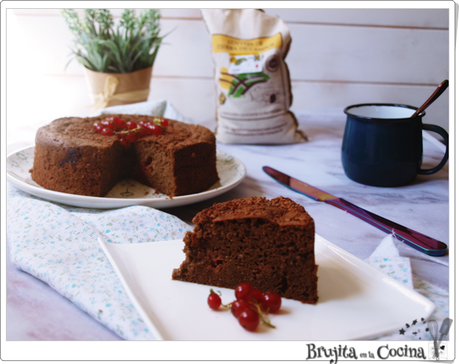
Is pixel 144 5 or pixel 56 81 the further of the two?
pixel 56 81

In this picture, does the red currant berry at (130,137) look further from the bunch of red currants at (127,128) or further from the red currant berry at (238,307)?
the red currant berry at (238,307)

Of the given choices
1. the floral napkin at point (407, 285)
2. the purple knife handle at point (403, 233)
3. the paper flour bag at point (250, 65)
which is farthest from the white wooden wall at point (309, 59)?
the floral napkin at point (407, 285)

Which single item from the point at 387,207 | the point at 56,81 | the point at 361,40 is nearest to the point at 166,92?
the point at 56,81

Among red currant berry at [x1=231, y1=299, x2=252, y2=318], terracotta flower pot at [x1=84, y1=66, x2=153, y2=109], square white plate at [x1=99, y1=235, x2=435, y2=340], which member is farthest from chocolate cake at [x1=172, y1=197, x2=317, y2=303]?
terracotta flower pot at [x1=84, y1=66, x2=153, y2=109]

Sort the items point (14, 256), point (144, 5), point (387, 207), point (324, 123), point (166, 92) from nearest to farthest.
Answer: point (14, 256) < point (387, 207) < point (144, 5) < point (324, 123) < point (166, 92)

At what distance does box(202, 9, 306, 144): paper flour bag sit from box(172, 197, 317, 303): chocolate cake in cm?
122

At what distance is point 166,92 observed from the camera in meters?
3.41

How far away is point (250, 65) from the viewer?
7.13ft

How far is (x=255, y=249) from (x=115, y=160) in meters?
0.88

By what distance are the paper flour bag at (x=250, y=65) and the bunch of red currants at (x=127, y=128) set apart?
21.2 inches

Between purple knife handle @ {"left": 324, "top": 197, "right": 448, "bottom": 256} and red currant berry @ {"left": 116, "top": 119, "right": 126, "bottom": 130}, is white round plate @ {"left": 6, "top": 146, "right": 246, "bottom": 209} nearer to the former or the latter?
red currant berry @ {"left": 116, "top": 119, "right": 126, "bottom": 130}

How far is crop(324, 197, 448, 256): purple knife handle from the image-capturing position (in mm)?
1192

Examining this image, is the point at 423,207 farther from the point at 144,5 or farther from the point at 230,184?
the point at 144,5

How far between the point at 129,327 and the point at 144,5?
1726 millimetres
